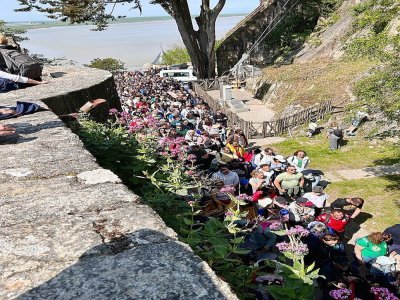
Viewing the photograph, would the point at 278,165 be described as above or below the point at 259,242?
below

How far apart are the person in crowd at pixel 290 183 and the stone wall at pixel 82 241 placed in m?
6.38

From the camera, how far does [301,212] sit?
7.53m

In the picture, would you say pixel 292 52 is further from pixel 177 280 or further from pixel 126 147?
pixel 177 280

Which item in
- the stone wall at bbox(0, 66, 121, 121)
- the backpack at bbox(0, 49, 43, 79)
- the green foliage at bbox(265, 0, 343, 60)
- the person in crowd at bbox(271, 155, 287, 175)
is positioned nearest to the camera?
the stone wall at bbox(0, 66, 121, 121)

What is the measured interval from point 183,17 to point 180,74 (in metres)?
6.50

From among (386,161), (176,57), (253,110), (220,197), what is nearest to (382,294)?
(220,197)

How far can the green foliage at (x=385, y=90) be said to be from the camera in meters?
9.10

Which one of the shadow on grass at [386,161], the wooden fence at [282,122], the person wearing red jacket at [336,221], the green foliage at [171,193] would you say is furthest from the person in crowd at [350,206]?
the wooden fence at [282,122]

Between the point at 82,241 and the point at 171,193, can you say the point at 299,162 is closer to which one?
the point at 171,193

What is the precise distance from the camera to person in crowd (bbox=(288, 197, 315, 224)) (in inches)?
286

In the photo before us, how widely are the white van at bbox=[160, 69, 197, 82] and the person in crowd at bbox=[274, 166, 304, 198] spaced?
84.7 feet

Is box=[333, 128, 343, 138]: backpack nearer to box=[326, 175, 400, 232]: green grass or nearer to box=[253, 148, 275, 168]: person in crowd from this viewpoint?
box=[326, 175, 400, 232]: green grass

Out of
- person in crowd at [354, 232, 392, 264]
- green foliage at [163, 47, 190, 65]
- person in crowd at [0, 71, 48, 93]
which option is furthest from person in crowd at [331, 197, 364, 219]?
green foliage at [163, 47, 190, 65]

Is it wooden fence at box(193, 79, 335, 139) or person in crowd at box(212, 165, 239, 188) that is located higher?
person in crowd at box(212, 165, 239, 188)
